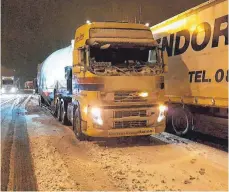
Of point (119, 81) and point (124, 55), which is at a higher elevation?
point (124, 55)

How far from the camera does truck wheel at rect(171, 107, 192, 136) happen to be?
34.3 ft

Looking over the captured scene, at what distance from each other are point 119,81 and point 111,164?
8.21 feet

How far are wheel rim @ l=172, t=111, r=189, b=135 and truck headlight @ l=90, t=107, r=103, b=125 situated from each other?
2.97 m

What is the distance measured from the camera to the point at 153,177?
248 inches

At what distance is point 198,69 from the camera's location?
9500 millimetres

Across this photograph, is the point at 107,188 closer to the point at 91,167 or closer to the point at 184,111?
the point at 91,167

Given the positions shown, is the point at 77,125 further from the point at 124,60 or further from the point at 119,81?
the point at 124,60

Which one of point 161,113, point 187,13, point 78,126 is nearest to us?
point 161,113

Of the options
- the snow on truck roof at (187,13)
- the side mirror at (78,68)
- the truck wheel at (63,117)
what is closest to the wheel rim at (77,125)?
the side mirror at (78,68)

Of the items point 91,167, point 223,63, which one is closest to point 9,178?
point 91,167

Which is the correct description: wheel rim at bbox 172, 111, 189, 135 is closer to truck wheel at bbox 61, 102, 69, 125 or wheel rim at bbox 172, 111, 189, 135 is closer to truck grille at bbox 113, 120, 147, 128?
truck grille at bbox 113, 120, 147, 128

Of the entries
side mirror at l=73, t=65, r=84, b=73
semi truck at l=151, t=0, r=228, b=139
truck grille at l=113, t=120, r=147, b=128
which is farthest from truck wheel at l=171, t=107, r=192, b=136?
side mirror at l=73, t=65, r=84, b=73

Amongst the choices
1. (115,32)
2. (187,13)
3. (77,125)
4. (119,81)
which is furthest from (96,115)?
(187,13)

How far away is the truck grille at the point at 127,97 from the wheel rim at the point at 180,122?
2.13 m
